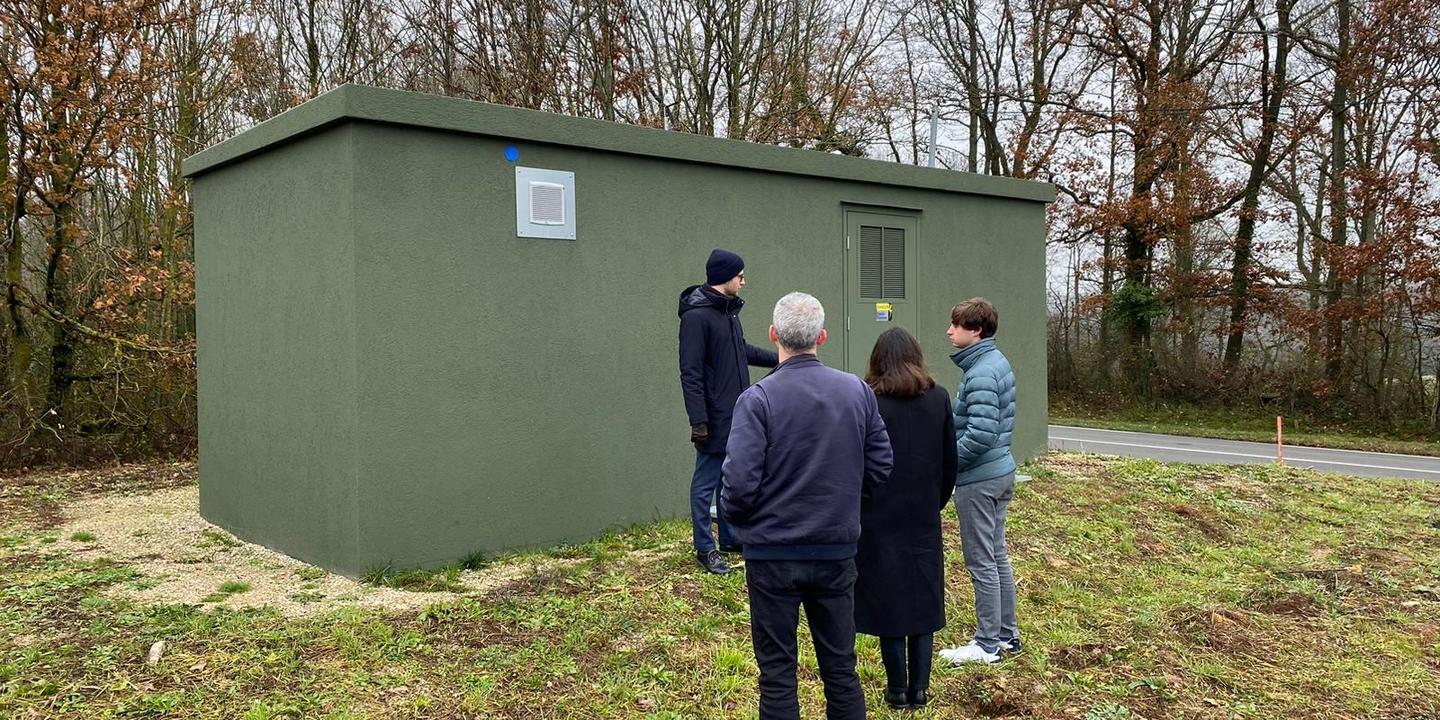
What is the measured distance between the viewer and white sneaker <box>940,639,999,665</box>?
4441 mm

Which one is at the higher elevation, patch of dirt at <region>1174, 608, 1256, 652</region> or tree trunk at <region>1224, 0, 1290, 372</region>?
tree trunk at <region>1224, 0, 1290, 372</region>

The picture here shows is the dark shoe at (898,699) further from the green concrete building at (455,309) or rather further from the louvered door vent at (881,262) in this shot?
the louvered door vent at (881,262)

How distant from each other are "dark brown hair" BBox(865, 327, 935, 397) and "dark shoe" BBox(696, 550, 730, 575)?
2.27 m

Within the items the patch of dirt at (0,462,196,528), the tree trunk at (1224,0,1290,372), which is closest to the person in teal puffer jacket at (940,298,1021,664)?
the patch of dirt at (0,462,196,528)

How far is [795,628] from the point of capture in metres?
3.24

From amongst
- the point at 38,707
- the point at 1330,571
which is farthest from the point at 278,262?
the point at 1330,571

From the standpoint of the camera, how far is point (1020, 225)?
10.0 meters

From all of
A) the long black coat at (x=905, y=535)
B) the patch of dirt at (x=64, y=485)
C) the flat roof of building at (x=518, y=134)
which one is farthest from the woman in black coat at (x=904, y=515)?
the patch of dirt at (x=64, y=485)

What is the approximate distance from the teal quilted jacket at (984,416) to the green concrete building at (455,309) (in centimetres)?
294

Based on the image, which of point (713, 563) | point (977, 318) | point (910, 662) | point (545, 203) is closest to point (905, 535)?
point (910, 662)

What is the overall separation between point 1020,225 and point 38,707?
8690 mm

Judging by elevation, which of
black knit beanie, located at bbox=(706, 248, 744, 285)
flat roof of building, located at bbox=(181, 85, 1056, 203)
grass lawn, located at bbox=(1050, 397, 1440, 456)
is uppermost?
flat roof of building, located at bbox=(181, 85, 1056, 203)

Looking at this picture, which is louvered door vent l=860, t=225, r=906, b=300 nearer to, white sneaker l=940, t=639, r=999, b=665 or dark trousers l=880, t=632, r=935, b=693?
white sneaker l=940, t=639, r=999, b=665

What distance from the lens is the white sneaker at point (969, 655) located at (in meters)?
4.44
